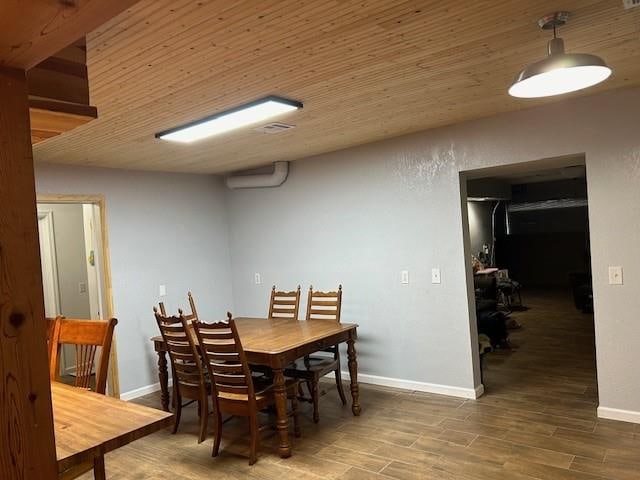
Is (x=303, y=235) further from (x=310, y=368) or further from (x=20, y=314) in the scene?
(x=20, y=314)

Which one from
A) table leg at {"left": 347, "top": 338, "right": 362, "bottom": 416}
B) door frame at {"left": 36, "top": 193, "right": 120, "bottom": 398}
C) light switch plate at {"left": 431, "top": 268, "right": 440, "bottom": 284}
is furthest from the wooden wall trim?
door frame at {"left": 36, "top": 193, "right": 120, "bottom": 398}

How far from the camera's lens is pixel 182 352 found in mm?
3496

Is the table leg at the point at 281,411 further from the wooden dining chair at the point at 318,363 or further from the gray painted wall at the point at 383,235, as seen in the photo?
the gray painted wall at the point at 383,235

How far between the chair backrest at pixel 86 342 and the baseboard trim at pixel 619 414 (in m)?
3.25

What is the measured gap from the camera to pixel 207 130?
3221 mm

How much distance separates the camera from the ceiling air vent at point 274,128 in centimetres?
329

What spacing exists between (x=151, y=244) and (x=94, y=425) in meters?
3.47

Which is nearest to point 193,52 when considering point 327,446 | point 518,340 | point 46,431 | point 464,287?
point 46,431

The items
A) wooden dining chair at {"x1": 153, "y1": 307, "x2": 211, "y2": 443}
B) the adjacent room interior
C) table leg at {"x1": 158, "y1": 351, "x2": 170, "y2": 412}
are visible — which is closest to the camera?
the adjacent room interior

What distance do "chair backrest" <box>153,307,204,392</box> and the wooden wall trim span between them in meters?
2.23

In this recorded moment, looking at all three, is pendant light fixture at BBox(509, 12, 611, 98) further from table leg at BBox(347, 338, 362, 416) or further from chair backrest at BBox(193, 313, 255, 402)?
table leg at BBox(347, 338, 362, 416)

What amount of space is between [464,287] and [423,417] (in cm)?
109

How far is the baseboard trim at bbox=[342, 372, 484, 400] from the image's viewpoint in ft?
13.0

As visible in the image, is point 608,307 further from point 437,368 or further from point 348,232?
point 348,232
